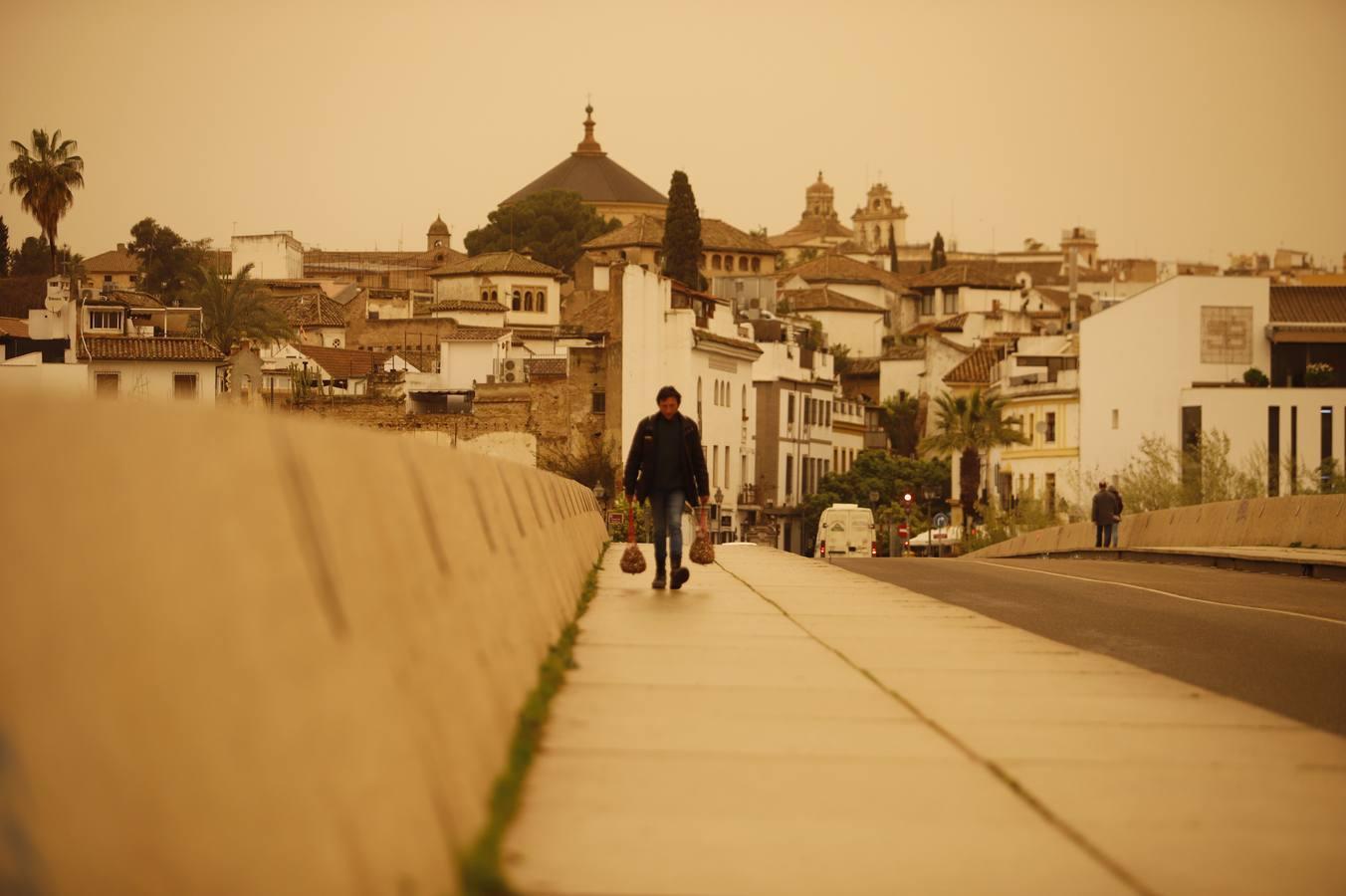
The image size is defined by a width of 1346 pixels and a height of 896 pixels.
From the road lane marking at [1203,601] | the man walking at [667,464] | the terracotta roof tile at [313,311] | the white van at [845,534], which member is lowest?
the white van at [845,534]

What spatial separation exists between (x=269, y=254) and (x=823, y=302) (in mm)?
52547

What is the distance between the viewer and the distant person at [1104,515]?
147ft

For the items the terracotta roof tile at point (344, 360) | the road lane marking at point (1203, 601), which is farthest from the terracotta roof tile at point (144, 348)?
the road lane marking at point (1203, 601)

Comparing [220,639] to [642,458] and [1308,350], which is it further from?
[1308,350]

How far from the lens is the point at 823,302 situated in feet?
552

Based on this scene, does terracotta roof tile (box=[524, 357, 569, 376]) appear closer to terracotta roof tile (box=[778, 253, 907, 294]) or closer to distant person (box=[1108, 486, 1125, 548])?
distant person (box=[1108, 486, 1125, 548])

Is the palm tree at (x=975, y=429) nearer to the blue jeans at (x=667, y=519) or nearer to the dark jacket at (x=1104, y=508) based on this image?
the dark jacket at (x=1104, y=508)

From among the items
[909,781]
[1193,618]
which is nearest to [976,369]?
→ [1193,618]

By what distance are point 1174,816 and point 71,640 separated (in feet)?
17.1

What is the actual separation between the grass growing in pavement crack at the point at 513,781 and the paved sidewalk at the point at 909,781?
0.08 metres

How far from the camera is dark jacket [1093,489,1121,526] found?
4456 centimetres

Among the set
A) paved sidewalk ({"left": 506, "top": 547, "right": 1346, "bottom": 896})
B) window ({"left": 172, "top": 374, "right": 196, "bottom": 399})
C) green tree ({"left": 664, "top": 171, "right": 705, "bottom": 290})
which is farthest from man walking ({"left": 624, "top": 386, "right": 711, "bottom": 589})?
green tree ({"left": 664, "top": 171, "right": 705, "bottom": 290})

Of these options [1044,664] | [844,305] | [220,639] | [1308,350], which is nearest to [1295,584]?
[1044,664]

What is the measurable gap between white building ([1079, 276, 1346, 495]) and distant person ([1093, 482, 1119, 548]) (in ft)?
105
